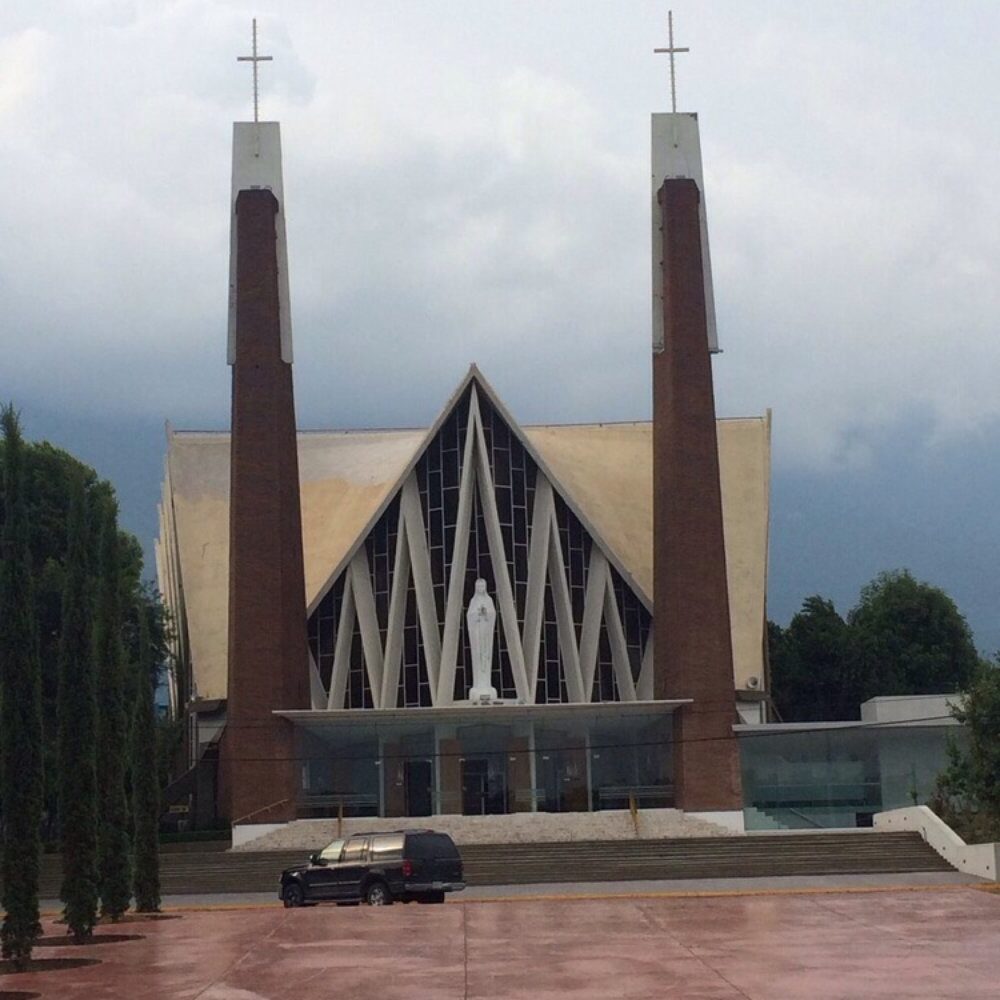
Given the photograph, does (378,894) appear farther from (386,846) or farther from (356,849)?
(356,849)

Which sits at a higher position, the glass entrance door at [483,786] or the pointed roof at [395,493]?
the pointed roof at [395,493]

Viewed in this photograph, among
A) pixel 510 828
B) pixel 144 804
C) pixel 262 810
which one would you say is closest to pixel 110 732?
pixel 144 804

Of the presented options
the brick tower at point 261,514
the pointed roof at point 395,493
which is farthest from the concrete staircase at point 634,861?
the pointed roof at point 395,493

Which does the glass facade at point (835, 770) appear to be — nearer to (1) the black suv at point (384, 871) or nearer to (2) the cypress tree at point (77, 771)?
(1) the black suv at point (384, 871)

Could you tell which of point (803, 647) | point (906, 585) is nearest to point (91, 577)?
point (803, 647)

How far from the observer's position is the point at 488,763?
47750 millimetres

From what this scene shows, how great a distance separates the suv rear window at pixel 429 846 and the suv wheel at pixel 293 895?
8.42 ft

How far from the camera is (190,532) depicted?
189 ft

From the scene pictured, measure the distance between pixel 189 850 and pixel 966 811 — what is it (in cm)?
2106

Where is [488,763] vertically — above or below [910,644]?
below

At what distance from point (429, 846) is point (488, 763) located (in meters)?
19.1

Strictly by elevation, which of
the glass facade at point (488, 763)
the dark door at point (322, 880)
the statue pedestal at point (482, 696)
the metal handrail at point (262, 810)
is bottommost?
the dark door at point (322, 880)

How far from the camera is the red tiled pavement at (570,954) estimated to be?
587 inches

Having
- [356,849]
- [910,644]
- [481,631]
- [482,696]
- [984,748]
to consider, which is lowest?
[356,849]
